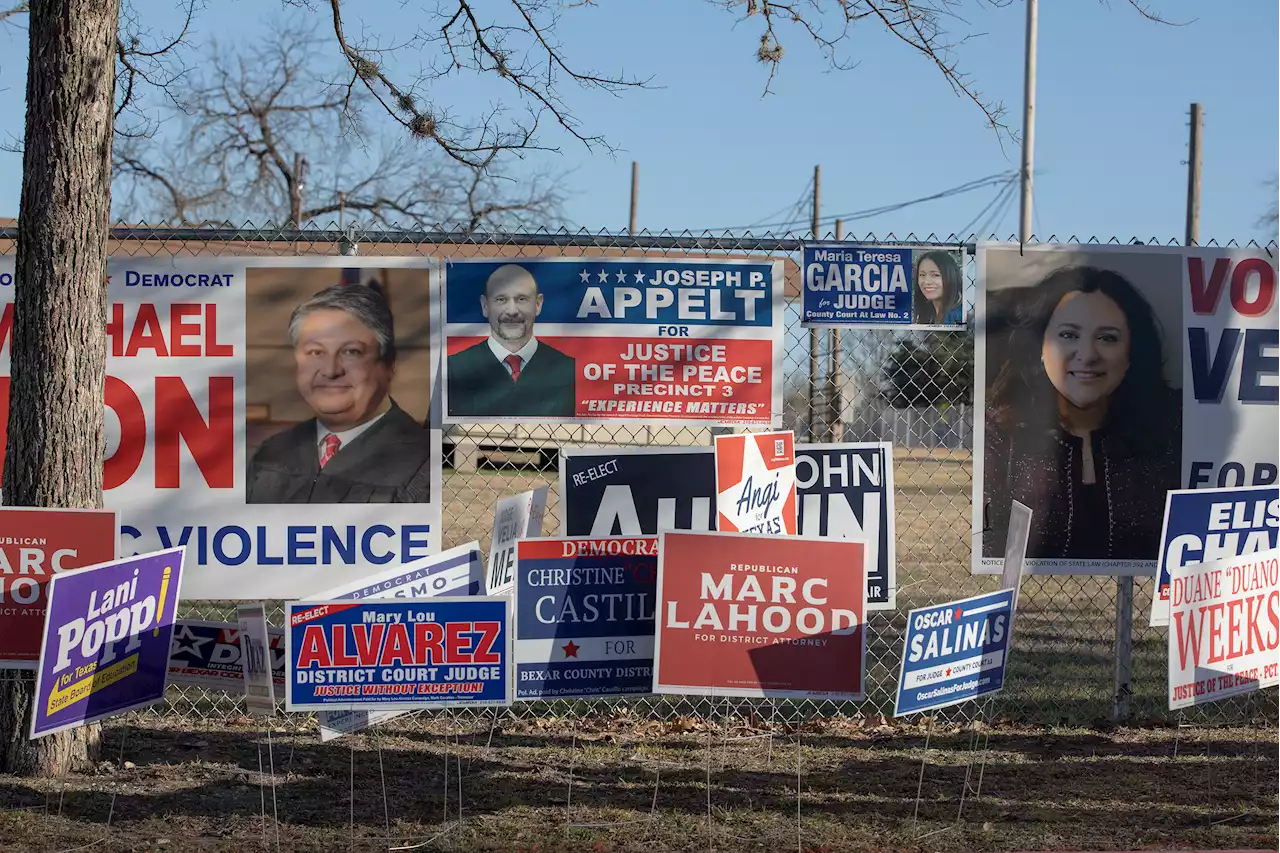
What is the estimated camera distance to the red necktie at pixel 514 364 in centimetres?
588

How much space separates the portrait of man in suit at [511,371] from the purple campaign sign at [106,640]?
5.34 feet

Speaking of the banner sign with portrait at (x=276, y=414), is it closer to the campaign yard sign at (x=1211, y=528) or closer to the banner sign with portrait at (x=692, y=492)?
the banner sign with portrait at (x=692, y=492)

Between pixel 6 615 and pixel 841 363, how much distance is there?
389cm

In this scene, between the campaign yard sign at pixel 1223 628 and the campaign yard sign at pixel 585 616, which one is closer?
the campaign yard sign at pixel 585 616

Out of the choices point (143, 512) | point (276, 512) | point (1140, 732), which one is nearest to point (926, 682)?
point (1140, 732)

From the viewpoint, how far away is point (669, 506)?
5.79 m

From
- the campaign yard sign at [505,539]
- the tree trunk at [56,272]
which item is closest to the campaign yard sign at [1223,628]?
the campaign yard sign at [505,539]

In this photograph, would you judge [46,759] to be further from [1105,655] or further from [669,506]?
[1105,655]

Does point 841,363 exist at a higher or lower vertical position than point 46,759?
higher

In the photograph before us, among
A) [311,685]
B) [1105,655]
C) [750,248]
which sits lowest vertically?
[1105,655]

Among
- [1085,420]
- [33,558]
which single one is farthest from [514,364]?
[1085,420]

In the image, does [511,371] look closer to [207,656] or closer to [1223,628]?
[207,656]

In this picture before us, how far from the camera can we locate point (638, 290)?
5.94 m

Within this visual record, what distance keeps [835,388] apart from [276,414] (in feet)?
9.08
